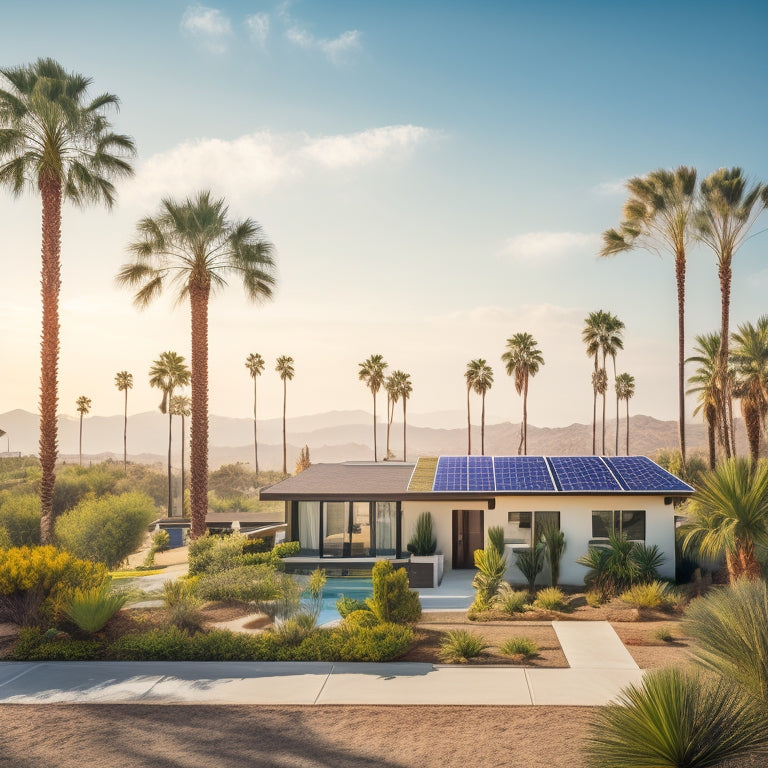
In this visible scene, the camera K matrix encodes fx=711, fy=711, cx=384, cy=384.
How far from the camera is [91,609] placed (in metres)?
13.3

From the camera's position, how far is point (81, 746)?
346 inches

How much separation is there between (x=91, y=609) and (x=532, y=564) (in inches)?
458

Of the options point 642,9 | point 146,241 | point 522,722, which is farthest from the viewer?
point 146,241

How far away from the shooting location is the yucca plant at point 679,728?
6.38 meters

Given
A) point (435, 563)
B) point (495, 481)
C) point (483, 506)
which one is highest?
point (495, 481)

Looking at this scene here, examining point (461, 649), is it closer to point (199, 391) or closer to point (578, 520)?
point (578, 520)

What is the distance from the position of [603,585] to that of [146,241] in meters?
19.6

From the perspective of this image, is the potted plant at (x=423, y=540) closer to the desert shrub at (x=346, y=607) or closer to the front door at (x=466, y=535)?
the front door at (x=466, y=535)

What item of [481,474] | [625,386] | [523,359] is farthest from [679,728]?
[625,386]

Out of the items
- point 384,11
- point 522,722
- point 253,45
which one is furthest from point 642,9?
point 522,722

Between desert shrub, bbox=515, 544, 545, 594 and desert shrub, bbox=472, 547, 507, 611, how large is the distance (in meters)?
0.90

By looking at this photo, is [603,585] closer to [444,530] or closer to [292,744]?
[444,530]

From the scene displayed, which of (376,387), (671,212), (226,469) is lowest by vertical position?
(226,469)

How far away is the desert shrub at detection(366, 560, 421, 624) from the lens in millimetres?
14234
